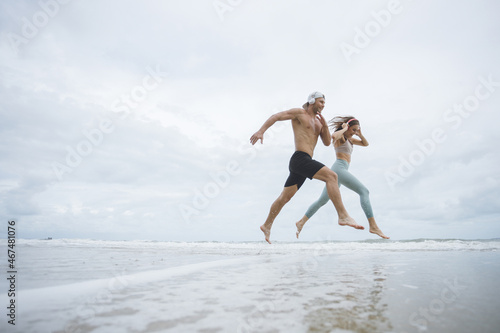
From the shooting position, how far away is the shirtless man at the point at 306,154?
4.47 metres

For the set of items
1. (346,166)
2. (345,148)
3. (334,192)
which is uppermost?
(345,148)

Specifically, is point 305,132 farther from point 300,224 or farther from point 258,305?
point 258,305

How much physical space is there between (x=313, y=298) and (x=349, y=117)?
17.2ft

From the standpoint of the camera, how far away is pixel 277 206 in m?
5.39

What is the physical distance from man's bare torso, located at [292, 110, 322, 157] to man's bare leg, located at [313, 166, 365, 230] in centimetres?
47

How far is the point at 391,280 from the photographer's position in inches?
100

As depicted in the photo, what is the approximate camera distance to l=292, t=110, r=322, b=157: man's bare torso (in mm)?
4859

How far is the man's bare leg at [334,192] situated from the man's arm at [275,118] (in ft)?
3.43

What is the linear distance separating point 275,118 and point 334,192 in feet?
4.96

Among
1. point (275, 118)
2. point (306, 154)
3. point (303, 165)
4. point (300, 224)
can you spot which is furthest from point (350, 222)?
point (300, 224)

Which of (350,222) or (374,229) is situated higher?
(350,222)

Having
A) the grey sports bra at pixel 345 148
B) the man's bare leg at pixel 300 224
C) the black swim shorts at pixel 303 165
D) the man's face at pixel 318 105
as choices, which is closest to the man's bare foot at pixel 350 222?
the black swim shorts at pixel 303 165

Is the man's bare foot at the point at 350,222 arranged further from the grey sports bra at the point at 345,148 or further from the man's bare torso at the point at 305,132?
the grey sports bra at the point at 345,148

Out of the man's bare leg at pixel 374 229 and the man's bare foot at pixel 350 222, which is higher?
the man's bare foot at pixel 350 222
